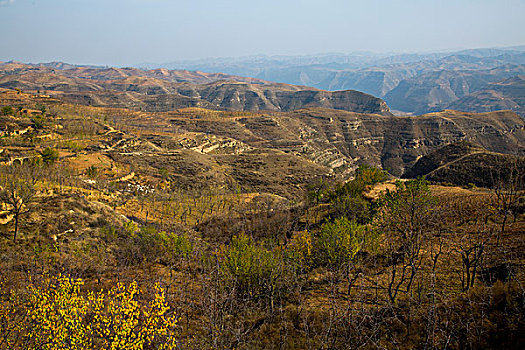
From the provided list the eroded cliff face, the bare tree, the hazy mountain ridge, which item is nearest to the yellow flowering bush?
the bare tree

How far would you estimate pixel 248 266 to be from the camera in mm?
20938

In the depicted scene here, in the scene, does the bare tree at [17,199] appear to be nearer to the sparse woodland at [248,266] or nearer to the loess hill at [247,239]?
the sparse woodland at [248,266]

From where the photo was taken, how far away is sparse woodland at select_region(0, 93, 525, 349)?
41.7 feet

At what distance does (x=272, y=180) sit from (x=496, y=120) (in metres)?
179

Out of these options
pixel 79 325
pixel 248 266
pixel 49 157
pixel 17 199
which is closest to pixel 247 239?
pixel 248 266

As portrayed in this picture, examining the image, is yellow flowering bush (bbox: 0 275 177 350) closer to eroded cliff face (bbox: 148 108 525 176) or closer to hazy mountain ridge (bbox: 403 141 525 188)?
hazy mountain ridge (bbox: 403 141 525 188)

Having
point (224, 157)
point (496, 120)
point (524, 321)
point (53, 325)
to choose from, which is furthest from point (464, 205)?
point (496, 120)

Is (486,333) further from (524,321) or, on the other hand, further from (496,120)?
(496,120)

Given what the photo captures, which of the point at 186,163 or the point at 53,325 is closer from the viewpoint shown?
the point at 53,325

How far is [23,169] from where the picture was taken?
58781 millimetres

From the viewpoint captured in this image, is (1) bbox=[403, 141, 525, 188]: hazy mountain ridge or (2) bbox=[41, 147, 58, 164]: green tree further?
(1) bbox=[403, 141, 525, 188]: hazy mountain ridge

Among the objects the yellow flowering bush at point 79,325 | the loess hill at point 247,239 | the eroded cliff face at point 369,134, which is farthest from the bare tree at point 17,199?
the eroded cliff face at point 369,134

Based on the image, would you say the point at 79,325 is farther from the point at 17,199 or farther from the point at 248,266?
the point at 17,199

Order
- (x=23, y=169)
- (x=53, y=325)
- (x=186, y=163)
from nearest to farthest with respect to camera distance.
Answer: (x=53, y=325) < (x=23, y=169) < (x=186, y=163)
